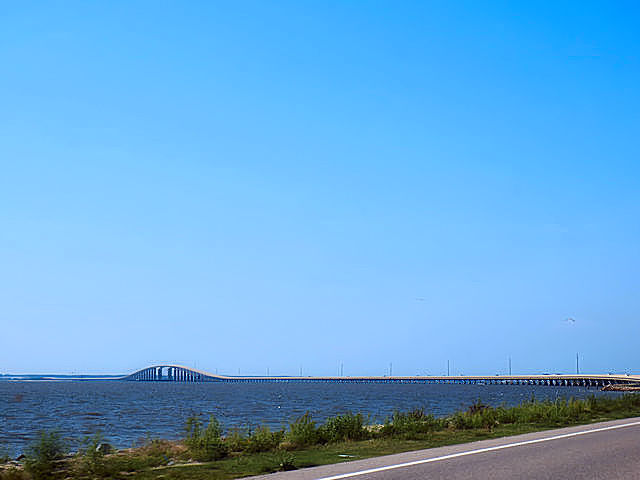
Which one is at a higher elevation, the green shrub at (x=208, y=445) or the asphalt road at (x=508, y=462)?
the asphalt road at (x=508, y=462)

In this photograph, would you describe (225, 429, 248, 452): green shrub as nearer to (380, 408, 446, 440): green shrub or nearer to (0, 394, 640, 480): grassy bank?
(0, 394, 640, 480): grassy bank

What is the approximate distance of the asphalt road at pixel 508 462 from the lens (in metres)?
11.1

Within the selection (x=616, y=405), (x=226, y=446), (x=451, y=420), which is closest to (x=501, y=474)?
(x=226, y=446)

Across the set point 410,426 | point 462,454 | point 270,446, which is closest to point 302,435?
point 270,446

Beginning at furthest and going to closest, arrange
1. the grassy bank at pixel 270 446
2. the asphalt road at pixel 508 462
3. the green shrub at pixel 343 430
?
1. the green shrub at pixel 343 430
2. the grassy bank at pixel 270 446
3. the asphalt road at pixel 508 462

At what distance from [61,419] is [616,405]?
133 feet

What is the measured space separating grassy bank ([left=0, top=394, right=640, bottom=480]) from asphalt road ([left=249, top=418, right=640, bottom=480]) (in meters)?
1.36

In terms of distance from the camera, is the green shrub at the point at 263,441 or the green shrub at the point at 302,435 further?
the green shrub at the point at 302,435

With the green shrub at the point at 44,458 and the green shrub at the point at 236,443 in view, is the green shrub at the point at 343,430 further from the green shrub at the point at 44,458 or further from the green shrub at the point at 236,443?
the green shrub at the point at 44,458

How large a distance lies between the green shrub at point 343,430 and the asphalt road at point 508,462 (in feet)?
13.5

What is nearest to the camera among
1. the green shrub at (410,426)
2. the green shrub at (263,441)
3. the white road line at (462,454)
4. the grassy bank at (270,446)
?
the white road line at (462,454)

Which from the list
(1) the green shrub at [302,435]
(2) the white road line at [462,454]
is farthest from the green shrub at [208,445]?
(2) the white road line at [462,454]

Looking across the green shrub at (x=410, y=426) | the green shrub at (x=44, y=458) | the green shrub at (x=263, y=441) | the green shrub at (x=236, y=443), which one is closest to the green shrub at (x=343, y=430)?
the green shrub at (x=410, y=426)

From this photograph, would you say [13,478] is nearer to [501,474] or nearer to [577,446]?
[501,474]
